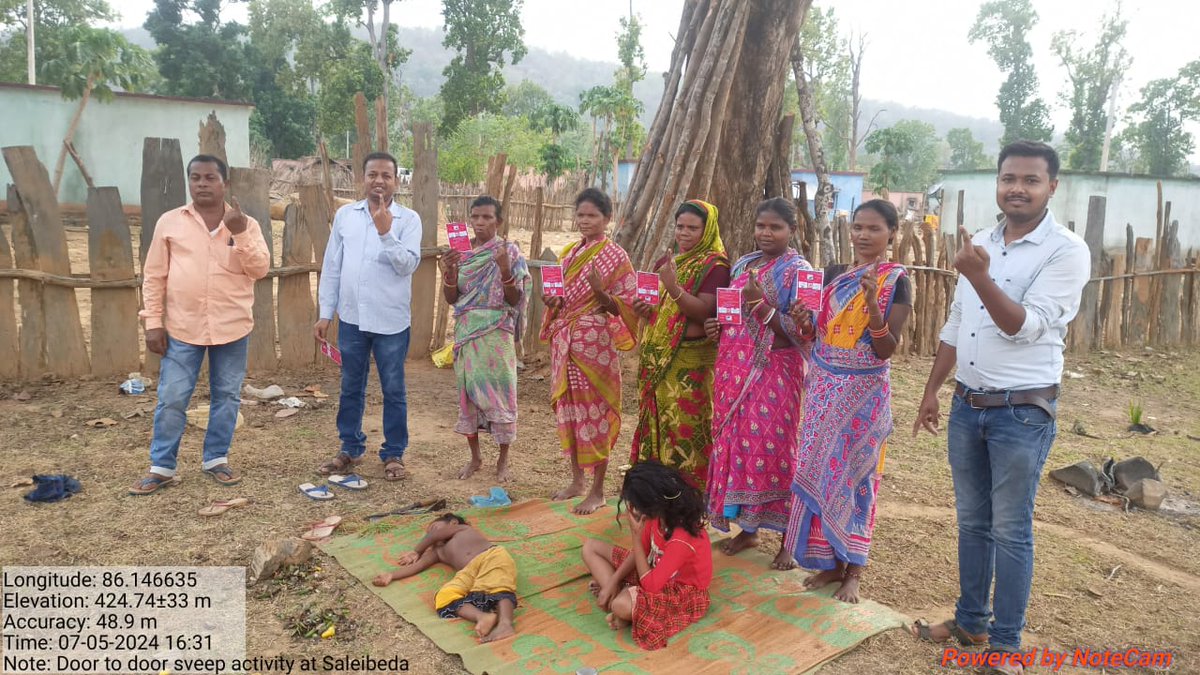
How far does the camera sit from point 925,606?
3660mm

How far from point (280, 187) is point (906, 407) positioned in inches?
836

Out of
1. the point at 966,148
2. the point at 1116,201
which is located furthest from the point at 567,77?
the point at 1116,201

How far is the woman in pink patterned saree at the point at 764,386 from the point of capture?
3.67m

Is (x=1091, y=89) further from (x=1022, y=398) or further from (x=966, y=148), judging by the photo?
(x=1022, y=398)

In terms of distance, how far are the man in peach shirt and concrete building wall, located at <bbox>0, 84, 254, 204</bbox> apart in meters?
12.3

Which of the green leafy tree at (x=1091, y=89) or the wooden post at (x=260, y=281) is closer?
the wooden post at (x=260, y=281)

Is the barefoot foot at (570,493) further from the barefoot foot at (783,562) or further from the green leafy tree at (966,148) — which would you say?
the green leafy tree at (966,148)

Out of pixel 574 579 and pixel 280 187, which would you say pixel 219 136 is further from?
pixel 280 187

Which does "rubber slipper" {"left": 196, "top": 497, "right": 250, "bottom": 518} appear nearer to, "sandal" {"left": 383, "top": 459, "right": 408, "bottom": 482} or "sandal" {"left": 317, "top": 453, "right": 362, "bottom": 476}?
"sandal" {"left": 317, "top": 453, "right": 362, "bottom": 476}

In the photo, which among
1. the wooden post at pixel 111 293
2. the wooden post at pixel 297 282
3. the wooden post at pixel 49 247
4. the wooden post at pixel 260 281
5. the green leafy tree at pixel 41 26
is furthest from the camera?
the green leafy tree at pixel 41 26

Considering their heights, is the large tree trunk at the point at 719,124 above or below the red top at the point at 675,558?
above

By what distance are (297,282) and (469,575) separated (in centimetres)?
431

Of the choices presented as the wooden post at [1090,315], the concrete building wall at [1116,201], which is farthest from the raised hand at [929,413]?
the concrete building wall at [1116,201]

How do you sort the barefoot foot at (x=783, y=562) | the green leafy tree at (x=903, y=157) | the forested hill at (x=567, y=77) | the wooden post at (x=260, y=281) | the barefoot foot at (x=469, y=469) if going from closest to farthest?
1. the barefoot foot at (x=783, y=562)
2. the barefoot foot at (x=469, y=469)
3. the wooden post at (x=260, y=281)
4. the green leafy tree at (x=903, y=157)
5. the forested hill at (x=567, y=77)
